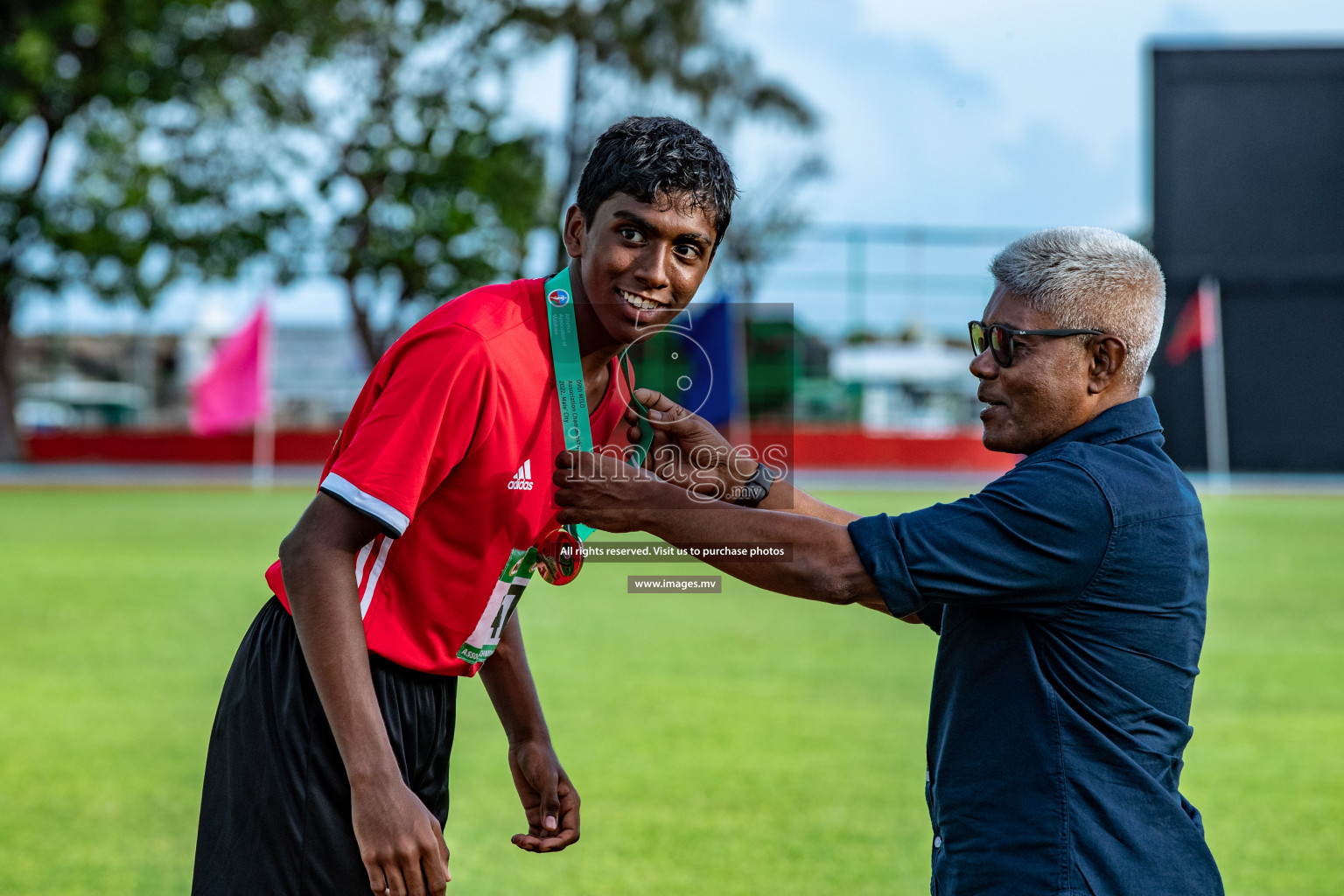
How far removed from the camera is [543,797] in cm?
275

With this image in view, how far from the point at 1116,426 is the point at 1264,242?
34882mm

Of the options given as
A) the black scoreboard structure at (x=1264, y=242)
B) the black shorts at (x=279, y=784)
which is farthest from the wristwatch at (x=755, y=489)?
the black scoreboard structure at (x=1264, y=242)

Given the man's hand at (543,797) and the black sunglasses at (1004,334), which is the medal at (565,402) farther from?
the black sunglasses at (1004,334)

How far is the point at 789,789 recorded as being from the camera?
19.2ft

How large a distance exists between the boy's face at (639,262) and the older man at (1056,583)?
31cm

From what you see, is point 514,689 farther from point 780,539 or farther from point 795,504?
point 780,539

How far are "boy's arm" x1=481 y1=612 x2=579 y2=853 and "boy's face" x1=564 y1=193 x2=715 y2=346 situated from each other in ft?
2.46

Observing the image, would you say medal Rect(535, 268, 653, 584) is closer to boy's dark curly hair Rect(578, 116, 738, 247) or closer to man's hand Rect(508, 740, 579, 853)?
boy's dark curly hair Rect(578, 116, 738, 247)

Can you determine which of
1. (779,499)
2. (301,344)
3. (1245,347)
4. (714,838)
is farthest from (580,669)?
(1245,347)

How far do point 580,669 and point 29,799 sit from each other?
3.60m

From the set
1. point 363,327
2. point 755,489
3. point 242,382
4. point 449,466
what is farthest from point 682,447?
point 363,327

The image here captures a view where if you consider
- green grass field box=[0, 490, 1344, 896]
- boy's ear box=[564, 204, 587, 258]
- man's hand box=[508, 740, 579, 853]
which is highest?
boy's ear box=[564, 204, 587, 258]

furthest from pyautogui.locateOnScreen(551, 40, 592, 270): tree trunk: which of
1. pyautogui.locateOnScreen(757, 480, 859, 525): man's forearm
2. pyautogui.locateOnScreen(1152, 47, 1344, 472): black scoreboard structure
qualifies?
pyautogui.locateOnScreen(757, 480, 859, 525): man's forearm

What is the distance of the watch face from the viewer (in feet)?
7.40
